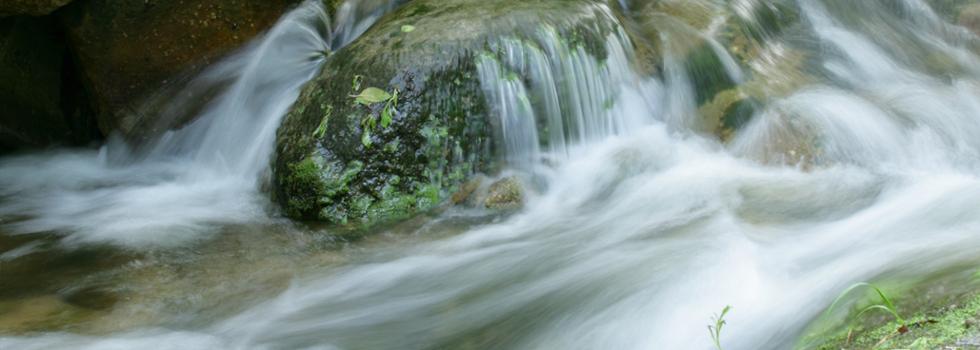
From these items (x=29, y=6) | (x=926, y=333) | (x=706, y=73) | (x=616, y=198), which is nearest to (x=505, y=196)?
(x=616, y=198)

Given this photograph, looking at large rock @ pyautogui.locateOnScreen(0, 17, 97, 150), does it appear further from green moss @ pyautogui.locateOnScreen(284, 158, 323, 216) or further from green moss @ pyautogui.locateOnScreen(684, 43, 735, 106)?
green moss @ pyautogui.locateOnScreen(684, 43, 735, 106)

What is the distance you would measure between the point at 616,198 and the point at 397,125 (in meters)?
1.30

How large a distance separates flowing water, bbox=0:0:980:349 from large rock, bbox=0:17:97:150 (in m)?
0.29

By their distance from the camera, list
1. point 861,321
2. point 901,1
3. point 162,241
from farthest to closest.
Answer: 1. point 901,1
2. point 162,241
3. point 861,321

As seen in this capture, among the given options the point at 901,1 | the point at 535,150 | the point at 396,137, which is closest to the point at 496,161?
the point at 535,150

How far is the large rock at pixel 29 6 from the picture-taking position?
6.05 meters

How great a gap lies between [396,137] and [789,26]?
10.1 feet

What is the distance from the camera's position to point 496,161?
17.4ft

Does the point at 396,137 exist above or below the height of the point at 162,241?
above

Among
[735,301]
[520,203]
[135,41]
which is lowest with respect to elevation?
[735,301]

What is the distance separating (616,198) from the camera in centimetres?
512

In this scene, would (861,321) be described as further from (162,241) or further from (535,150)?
(162,241)

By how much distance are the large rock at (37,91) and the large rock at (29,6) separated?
0.59 m

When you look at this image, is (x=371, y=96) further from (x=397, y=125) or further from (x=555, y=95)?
(x=555, y=95)
